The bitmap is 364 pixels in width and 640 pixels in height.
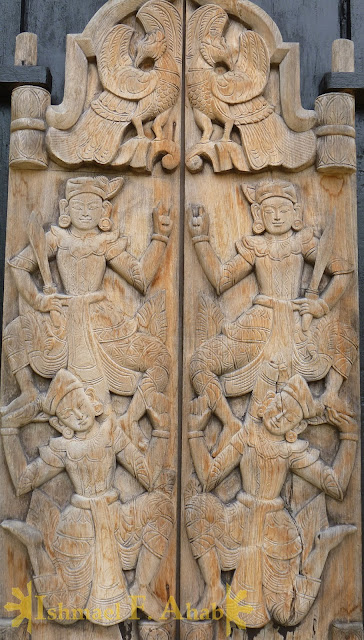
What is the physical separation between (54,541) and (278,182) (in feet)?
3.78

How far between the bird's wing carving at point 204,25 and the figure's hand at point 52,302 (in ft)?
2.58

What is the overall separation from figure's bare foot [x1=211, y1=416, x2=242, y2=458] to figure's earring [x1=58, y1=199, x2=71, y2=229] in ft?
2.31

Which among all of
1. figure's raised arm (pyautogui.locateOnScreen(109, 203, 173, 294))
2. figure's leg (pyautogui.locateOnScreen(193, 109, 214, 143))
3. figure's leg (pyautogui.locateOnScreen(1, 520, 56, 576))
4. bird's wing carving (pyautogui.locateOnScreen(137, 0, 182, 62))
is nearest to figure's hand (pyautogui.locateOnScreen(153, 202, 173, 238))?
figure's raised arm (pyautogui.locateOnScreen(109, 203, 173, 294))

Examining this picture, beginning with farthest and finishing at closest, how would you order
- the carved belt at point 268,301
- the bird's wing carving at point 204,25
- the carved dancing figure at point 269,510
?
the bird's wing carving at point 204,25 → the carved belt at point 268,301 → the carved dancing figure at point 269,510

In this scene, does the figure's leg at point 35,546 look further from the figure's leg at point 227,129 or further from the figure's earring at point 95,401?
the figure's leg at point 227,129

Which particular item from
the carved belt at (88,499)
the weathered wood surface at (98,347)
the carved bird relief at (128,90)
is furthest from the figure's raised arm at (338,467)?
the carved bird relief at (128,90)

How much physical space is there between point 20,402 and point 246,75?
1.11 meters

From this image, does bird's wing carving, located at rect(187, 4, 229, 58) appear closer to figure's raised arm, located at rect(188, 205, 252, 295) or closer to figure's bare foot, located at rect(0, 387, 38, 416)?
figure's raised arm, located at rect(188, 205, 252, 295)

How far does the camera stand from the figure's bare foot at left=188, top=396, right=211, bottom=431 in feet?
7.74

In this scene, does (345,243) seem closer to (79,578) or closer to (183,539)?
(183,539)

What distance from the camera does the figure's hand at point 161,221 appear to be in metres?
2.43

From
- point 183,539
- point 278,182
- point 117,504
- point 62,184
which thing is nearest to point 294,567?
point 183,539

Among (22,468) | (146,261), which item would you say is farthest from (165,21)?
(22,468)

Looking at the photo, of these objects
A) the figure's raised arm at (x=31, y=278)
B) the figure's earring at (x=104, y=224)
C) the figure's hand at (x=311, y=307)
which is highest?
the figure's earring at (x=104, y=224)
